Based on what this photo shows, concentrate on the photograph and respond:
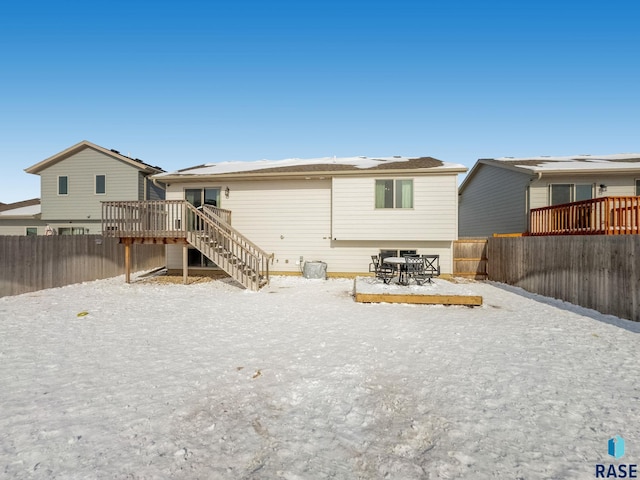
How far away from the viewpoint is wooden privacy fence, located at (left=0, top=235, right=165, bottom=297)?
9.69 metres

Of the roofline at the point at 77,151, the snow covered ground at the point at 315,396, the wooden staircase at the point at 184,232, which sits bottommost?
the snow covered ground at the point at 315,396

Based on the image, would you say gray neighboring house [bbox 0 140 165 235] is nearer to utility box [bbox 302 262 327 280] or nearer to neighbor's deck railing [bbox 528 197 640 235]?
utility box [bbox 302 262 327 280]

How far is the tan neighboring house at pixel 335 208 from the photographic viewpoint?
41.0ft

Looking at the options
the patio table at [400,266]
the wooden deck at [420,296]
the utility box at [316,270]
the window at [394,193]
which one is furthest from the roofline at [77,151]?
the wooden deck at [420,296]

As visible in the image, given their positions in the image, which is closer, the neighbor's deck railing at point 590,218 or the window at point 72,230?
the neighbor's deck railing at point 590,218

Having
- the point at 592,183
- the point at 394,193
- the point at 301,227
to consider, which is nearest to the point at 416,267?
the point at 394,193

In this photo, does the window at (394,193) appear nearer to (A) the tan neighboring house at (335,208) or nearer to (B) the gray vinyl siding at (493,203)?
(A) the tan neighboring house at (335,208)

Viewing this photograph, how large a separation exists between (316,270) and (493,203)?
12196 mm

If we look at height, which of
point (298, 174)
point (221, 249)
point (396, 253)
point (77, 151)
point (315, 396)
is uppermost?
point (77, 151)

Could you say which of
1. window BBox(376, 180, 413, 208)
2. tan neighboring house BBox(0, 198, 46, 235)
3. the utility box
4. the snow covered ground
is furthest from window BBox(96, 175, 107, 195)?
window BBox(376, 180, 413, 208)

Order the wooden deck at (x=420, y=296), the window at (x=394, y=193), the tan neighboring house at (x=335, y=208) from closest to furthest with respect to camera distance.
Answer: the wooden deck at (x=420, y=296), the tan neighboring house at (x=335, y=208), the window at (x=394, y=193)

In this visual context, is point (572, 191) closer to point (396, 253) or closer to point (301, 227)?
point (396, 253)

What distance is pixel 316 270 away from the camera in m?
12.6

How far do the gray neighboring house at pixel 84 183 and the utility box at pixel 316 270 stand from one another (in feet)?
45.5
